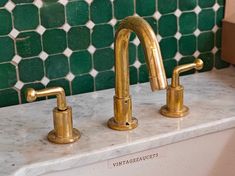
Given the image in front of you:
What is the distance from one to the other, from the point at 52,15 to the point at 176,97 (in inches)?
11.6

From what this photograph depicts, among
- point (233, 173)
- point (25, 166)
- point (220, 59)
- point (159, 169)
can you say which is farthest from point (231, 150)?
point (25, 166)

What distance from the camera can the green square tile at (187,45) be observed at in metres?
1.00

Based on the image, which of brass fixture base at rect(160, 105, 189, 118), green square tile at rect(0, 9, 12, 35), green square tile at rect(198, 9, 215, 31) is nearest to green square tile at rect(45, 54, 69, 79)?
green square tile at rect(0, 9, 12, 35)

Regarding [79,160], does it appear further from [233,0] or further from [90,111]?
[233,0]

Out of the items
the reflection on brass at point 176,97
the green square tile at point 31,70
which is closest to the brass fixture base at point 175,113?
the reflection on brass at point 176,97

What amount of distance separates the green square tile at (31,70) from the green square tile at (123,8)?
0.19 metres

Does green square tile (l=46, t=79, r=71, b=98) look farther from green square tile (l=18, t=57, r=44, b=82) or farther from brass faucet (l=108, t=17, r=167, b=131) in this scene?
brass faucet (l=108, t=17, r=167, b=131)

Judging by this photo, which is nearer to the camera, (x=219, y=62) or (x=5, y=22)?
(x=5, y=22)

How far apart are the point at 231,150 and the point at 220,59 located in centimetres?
28

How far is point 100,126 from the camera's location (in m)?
0.80

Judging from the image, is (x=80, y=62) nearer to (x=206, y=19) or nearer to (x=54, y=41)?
(x=54, y=41)

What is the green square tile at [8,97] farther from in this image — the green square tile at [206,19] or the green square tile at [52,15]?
the green square tile at [206,19]

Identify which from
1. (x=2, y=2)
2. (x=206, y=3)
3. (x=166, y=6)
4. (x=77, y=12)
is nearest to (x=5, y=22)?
(x=2, y=2)

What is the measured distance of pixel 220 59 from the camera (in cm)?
105
